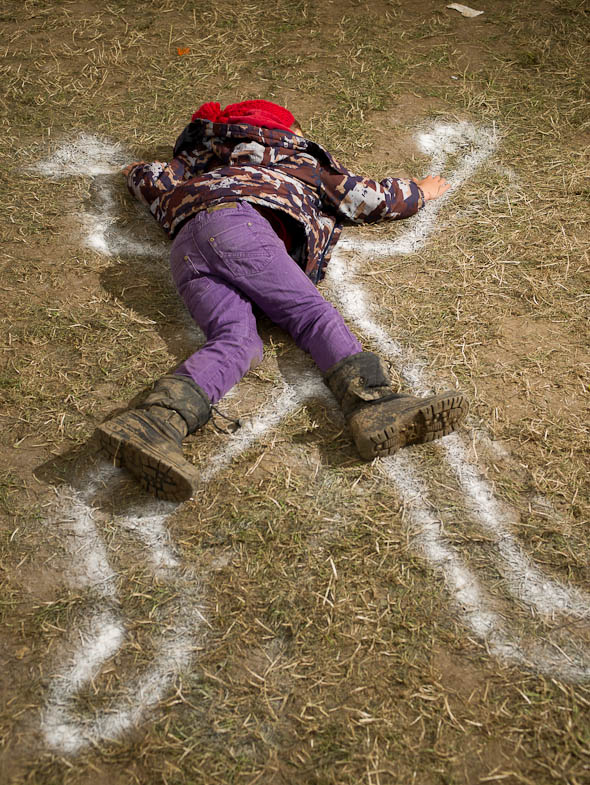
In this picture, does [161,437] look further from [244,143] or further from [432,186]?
[432,186]

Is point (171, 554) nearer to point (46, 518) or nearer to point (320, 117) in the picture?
point (46, 518)

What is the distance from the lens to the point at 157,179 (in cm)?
437

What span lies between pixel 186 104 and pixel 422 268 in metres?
2.37

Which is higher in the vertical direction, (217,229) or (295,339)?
(217,229)

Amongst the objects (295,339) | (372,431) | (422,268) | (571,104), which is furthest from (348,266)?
(571,104)

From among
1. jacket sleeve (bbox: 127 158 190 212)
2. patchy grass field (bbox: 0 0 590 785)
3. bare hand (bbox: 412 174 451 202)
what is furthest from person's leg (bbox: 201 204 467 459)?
bare hand (bbox: 412 174 451 202)

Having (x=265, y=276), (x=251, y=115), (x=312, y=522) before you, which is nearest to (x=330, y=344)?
(x=265, y=276)

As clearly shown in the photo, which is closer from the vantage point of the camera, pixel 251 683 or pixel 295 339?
pixel 251 683

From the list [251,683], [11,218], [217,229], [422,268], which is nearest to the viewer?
[251,683]

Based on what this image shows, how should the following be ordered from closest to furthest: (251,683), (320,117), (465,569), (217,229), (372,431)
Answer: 1. (251,683)
2. (465,569)
3. (372,431)
4. (217,229)
5. (320,117)

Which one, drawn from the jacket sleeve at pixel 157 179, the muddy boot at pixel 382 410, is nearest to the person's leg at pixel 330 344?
the muddy boot at pixel 382 410

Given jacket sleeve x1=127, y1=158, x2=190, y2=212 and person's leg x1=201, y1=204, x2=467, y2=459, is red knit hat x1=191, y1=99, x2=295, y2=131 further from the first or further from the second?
person's leg x1=201, y1=204, x2=467, y2=459

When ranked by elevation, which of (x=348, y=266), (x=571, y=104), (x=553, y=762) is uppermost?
(x=571, y=104)

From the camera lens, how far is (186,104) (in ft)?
18.5
